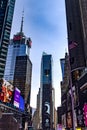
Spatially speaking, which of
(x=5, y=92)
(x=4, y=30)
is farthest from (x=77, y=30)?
(x=4, y=30)

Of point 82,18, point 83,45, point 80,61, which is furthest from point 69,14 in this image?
point 80,61

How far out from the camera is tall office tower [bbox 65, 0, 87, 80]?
9788 centimetres

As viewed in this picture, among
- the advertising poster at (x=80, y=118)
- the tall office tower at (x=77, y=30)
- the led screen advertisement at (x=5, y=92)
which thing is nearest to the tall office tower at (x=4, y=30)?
the led screen advertisement at (x=5, y=92)

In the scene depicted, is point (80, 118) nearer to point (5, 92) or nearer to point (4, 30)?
point (5, 92)

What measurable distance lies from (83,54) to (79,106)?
1401 inches

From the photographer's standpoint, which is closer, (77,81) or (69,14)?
(77,81)

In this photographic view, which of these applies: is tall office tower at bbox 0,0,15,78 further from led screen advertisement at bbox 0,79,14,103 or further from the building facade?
the building facade

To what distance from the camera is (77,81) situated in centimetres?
7319

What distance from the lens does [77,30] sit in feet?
353

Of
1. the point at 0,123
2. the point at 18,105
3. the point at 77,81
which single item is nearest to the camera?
the point at 0,123

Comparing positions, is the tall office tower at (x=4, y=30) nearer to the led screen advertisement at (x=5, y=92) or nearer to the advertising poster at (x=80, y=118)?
the led screen advertisement at (x=5, y=92)

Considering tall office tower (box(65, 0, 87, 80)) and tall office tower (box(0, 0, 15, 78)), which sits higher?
tall office tower (box(0, 0, 15, 78))

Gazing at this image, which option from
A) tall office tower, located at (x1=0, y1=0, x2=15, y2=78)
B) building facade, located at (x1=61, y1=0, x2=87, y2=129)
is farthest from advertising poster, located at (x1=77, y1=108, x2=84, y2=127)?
tall office tower, located at (x1=0, y1=0, x2=15, y2=78)

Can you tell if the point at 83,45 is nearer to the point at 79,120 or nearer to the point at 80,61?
the point at 80,61
